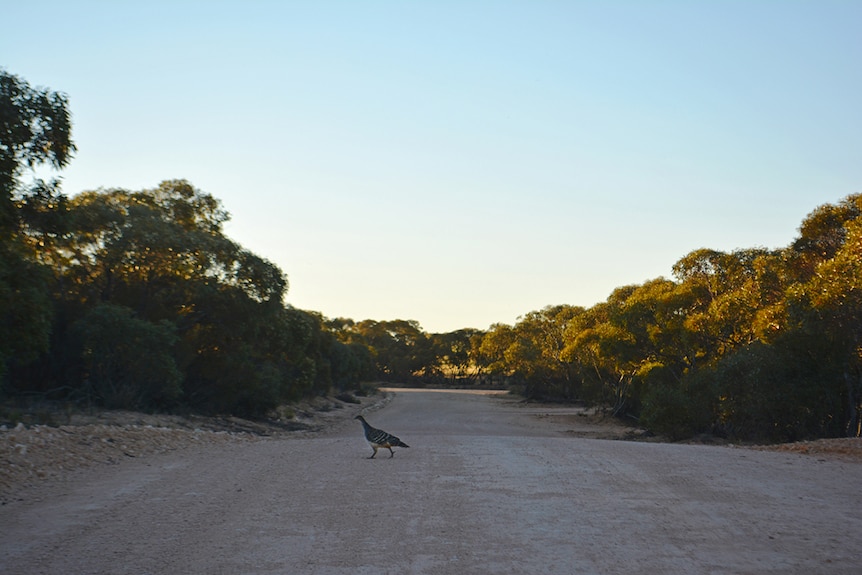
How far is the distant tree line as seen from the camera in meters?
16.6

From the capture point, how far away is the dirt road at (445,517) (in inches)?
266

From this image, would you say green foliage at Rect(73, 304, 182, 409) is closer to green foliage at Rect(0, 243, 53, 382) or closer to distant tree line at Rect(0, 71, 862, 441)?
distant tree line at Rect(0, 71, 862, 441)

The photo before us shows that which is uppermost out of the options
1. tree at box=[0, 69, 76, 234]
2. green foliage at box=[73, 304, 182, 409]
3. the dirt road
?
tree at box=[0, 69, 76, 234]

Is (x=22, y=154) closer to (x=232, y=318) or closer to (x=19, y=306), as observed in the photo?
(x=19, y=306)

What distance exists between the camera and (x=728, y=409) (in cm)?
2475

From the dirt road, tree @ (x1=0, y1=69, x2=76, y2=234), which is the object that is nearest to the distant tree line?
tree @ (x1=0, y1=69, x2=76, y2=234)

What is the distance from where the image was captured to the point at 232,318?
2948 centimetres

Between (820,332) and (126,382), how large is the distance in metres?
19.8

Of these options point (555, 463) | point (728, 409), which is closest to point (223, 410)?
point (728, 409)

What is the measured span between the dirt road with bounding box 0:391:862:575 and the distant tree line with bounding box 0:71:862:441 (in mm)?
6388

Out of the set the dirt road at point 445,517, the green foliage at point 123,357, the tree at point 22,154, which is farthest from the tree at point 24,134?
the green foliage at point 123,357

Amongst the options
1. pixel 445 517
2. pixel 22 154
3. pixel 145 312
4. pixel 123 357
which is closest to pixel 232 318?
pixel 145 312

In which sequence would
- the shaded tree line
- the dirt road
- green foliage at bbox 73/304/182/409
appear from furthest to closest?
1. green foliage at bbox 73/304/182/409
2. the shaded tree line
3. the dirt road

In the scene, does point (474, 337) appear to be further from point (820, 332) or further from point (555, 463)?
point (555, 463)
